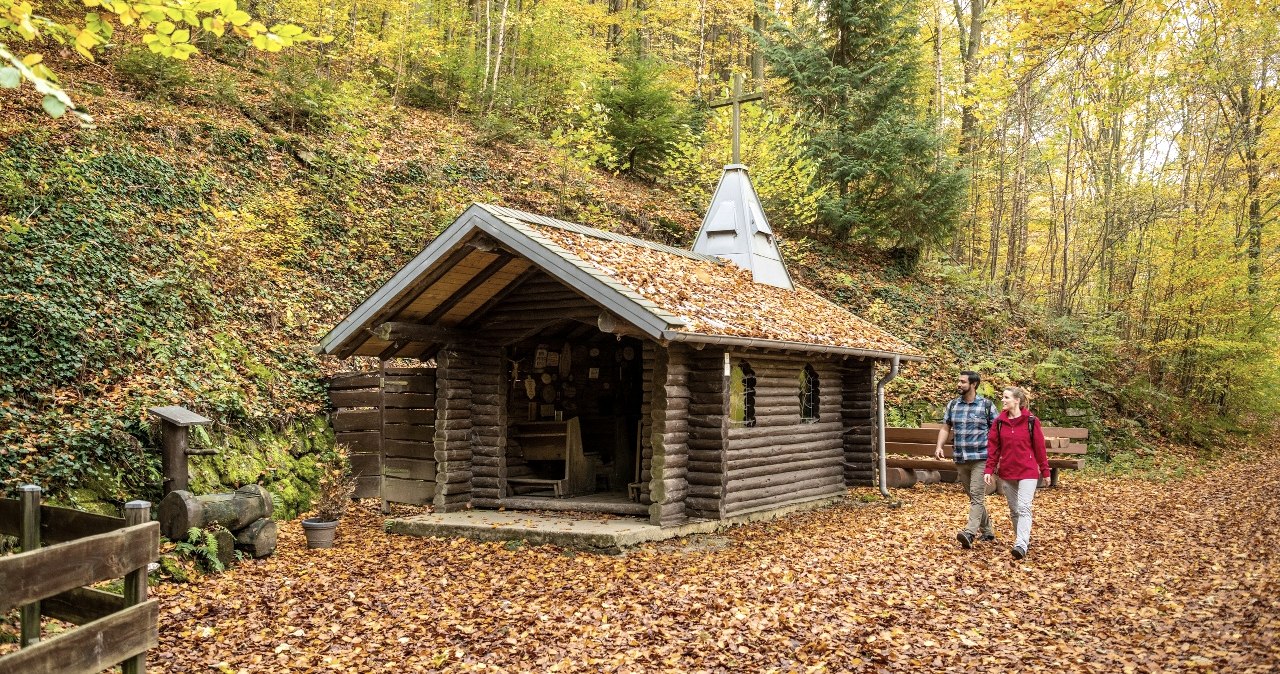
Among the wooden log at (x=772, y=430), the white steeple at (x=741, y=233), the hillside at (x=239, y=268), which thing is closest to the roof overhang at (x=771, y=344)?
the wooden log at (x=772, y=430)

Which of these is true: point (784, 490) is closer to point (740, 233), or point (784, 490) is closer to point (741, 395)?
point (741, 395)

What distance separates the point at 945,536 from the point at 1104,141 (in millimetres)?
20116

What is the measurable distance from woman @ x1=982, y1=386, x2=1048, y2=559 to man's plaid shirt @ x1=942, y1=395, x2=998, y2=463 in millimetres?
299

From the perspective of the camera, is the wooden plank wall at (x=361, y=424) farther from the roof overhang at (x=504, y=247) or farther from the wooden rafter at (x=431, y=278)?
the roof overhang at (x=504, y=247)

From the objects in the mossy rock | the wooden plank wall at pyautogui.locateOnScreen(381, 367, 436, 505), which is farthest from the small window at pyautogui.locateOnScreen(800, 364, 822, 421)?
the mossy rock

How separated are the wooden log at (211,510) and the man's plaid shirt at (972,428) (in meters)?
8.34

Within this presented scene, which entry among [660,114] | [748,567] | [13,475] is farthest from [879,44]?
[13,475]

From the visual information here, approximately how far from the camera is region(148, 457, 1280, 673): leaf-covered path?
6.02 meters

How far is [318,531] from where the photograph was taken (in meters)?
9.68

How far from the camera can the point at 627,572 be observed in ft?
27.9

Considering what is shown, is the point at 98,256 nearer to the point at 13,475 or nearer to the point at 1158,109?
the point at 13,475

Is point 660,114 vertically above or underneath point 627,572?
above

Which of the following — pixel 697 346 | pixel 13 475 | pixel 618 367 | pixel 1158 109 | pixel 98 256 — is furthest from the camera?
pixel 1158 109

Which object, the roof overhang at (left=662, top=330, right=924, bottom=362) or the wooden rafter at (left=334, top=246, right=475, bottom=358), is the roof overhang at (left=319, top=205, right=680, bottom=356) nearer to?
the wooden rafter at (left=334, top=246, right=475, bottom=358)
